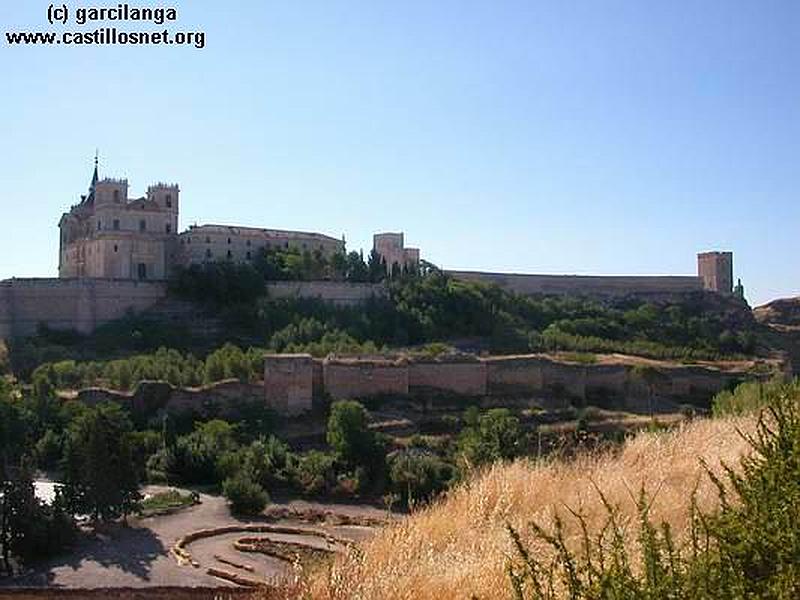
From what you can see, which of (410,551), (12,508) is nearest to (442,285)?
(12,508)

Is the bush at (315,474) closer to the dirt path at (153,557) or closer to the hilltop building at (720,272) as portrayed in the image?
the dirt path at (153,557)

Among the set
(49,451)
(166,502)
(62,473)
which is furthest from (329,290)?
(62,473)

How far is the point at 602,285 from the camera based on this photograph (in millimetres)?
40188

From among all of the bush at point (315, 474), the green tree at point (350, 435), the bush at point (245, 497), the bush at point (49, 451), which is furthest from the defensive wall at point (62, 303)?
the bush at point (245, 497)

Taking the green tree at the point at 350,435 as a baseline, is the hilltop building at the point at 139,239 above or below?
above

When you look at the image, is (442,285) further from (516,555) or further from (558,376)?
(516,555)

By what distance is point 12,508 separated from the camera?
13.3 metres

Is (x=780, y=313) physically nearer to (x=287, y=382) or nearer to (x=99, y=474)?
(x=287, y=382)

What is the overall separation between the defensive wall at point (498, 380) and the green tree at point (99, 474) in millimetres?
6675

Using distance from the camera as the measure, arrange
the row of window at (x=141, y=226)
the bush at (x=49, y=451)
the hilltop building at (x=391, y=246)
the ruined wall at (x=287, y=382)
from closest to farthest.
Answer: the bush at (x=49, y=451), the ruined wall at (x=287, y=382), the row of window at (x=141, y=226), the hilltop building at (x=391, y=246)

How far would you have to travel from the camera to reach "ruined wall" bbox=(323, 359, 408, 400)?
74.6 feet

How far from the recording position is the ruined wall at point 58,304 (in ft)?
93.7

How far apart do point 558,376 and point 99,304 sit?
45.8 ft

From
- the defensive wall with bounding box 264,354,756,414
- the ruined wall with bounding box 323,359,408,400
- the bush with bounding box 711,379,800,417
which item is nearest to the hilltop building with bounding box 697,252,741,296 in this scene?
the defensive wall with bounding box 264,354,756,414
